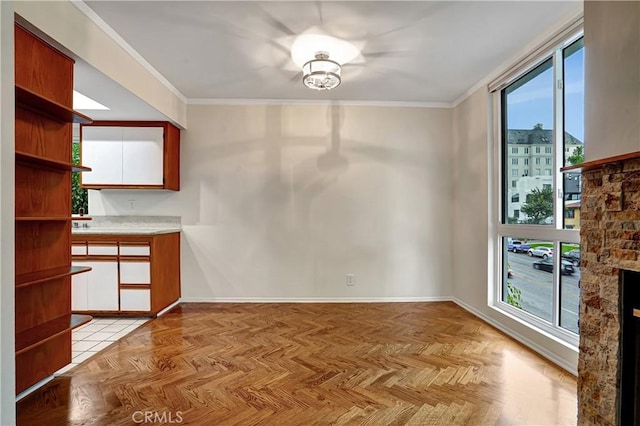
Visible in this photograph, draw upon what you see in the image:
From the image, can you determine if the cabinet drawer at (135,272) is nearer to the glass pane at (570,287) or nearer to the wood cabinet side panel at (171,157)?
the wood cabinet side panel at (171,157)

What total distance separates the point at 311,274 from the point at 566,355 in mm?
2660

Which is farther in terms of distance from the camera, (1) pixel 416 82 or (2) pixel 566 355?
(1) pixel 416 82

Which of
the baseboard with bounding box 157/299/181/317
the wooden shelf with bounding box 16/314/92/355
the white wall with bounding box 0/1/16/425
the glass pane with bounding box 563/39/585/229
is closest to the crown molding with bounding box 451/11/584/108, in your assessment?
the glass pane with bounding box 563/39/585/229

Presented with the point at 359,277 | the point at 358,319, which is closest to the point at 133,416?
the point at 358,319

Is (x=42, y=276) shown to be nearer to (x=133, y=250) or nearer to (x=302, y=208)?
(x=133, y=250)

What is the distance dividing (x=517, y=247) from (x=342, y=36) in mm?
2549

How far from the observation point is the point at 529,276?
2945mm

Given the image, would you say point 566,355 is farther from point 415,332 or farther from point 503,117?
point 503,117

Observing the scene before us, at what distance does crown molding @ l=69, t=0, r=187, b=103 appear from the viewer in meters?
2.25

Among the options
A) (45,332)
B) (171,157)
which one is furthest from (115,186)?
(45,332)

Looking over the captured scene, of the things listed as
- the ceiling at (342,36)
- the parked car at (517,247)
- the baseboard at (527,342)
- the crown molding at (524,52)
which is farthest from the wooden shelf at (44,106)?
the baseboard at (527,342)

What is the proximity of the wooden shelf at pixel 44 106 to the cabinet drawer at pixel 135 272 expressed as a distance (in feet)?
5.61

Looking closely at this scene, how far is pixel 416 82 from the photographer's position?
3.55 metres

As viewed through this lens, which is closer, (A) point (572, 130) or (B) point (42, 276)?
(B) point (42, 276)
